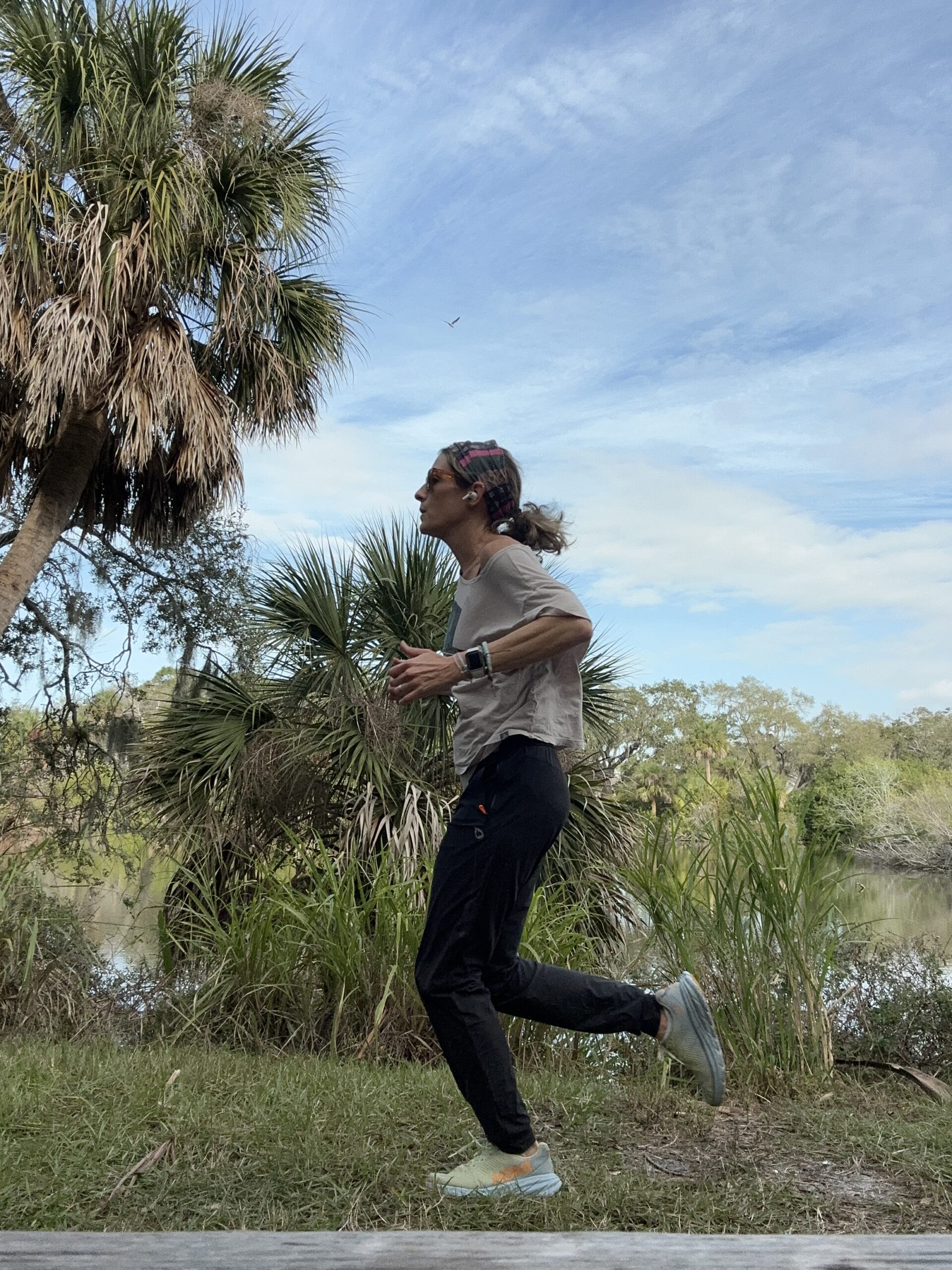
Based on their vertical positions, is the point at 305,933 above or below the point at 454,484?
below

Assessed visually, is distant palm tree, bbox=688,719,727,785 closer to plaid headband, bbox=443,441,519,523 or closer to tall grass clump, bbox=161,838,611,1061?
tall grass clump, bbox=161,838,611,1061

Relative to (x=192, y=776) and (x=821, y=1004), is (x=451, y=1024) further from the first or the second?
(x=192, y=776)

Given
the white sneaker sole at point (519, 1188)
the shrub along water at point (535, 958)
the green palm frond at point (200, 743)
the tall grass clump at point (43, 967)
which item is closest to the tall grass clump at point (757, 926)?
the shrub along water at point (535, 958)

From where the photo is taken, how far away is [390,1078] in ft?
14.0

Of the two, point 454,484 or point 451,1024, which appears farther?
point 454,484

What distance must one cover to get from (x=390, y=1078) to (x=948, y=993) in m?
3.37

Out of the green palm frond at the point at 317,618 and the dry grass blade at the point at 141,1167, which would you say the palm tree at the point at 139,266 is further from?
the dry grass blade at the point at 141,1167

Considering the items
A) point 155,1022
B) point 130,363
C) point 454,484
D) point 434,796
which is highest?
point 130,363

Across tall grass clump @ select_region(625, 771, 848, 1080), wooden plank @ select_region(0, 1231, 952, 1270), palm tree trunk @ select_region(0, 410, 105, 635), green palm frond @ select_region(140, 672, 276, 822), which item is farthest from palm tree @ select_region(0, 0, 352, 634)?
wooden plank @ select_region(0, 1231, 952, 1270)

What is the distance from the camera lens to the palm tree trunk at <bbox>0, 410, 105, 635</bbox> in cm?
1135

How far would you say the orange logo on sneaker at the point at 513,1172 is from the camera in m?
2.67

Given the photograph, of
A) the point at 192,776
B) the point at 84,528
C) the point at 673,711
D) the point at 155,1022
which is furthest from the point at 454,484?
the point at 673,711

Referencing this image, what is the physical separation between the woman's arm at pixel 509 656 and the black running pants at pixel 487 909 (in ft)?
0.70

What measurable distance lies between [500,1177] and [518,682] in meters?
1.23
